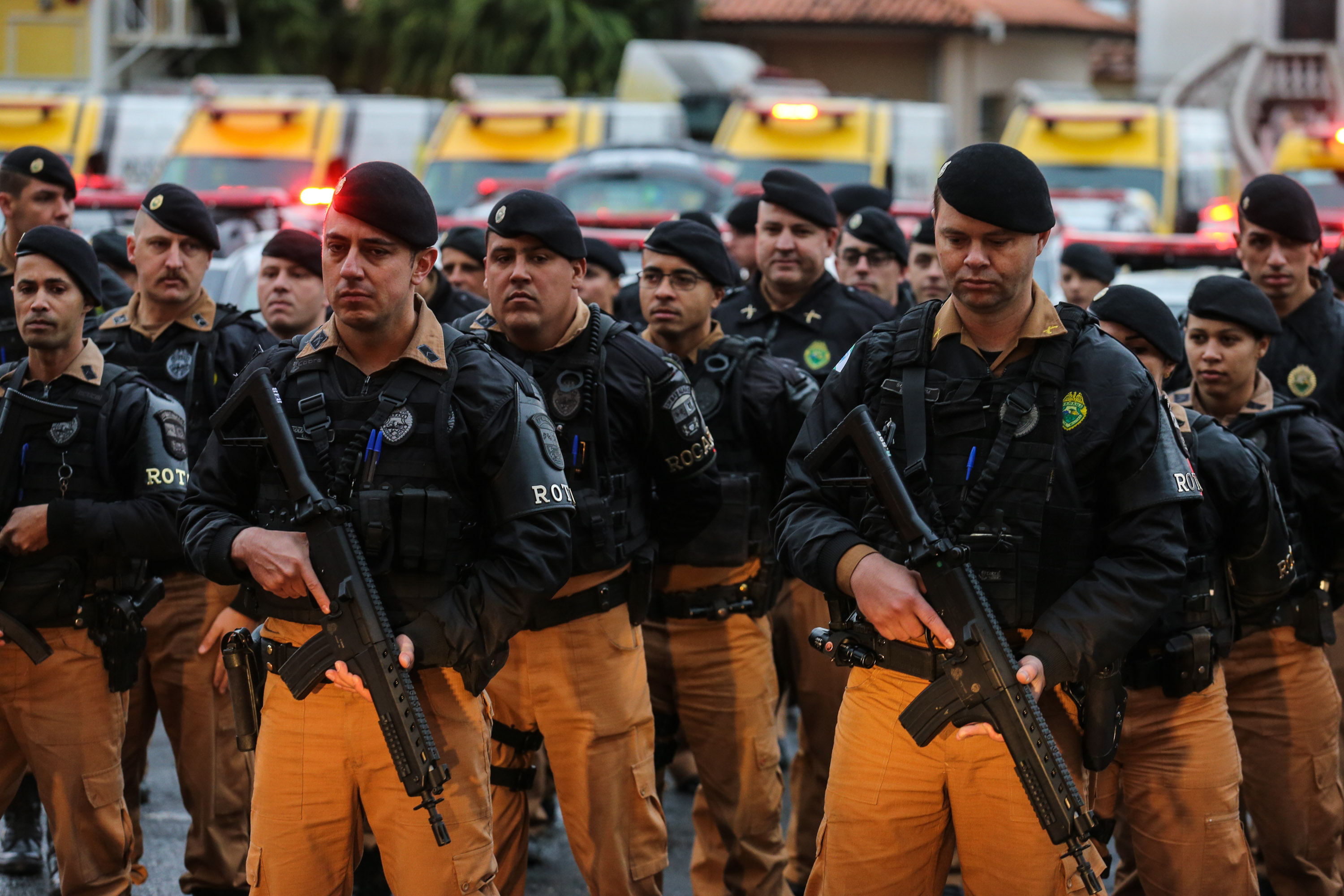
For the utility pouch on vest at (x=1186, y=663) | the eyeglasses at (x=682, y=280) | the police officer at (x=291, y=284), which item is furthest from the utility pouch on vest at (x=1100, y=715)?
the police officer at (x=291, y=284)

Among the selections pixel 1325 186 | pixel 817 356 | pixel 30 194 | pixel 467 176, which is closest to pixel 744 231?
pixel 817 356

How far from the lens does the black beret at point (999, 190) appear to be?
334 cm

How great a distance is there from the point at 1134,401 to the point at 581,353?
63.8 inches

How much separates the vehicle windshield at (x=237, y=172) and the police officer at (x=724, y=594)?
1121 centimetres

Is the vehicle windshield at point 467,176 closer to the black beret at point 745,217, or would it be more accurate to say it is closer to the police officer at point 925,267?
the black beret at point 745,217

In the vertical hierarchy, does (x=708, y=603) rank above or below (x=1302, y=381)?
below

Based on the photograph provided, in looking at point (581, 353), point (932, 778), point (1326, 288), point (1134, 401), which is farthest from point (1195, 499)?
point (1326, 288)

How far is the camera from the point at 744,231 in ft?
25.6

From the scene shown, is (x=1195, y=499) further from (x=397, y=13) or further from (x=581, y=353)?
(x=397, y=13)

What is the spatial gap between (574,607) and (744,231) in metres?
3.88

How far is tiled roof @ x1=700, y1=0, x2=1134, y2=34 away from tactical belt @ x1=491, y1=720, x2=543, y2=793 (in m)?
29.8

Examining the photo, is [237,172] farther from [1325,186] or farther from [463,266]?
[1325,186]

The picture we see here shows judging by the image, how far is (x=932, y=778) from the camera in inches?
135

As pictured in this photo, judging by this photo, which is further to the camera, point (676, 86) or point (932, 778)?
point (676, 86)
